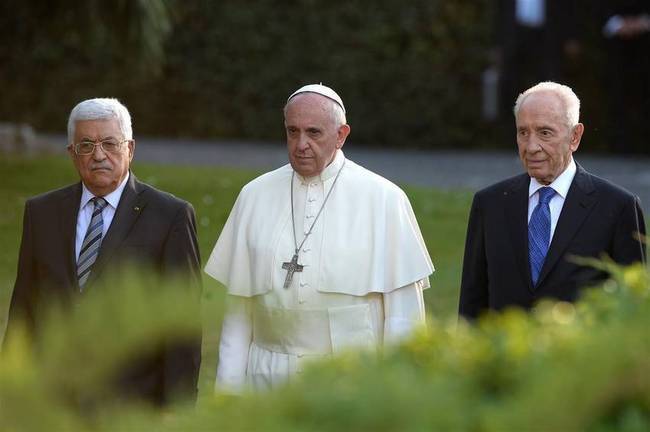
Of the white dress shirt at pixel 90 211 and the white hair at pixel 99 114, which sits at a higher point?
the white hair at pixel 99 114

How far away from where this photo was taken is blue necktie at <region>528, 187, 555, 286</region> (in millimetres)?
4863

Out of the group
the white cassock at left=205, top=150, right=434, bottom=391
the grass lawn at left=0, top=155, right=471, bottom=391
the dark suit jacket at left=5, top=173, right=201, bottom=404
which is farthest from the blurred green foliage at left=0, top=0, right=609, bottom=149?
the dark suit jacket at left=5, top=173, right=201, bottom=404

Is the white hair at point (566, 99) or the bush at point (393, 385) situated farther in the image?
the white hair at point (566, 99)

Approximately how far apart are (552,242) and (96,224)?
1.55 metres

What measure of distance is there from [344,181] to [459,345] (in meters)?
2.81

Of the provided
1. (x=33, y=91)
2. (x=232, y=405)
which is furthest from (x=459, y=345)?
(x=33, y=91)

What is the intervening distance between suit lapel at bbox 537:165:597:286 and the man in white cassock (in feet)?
1.45

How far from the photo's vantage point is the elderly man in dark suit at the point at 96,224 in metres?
4.70

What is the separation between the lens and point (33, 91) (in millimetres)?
23781

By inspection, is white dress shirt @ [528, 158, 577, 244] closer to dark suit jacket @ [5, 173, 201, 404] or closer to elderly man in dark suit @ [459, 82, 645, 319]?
elderly man in dark suit @ [459, 82, 645, 319]

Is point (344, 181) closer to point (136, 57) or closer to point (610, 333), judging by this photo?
point (610, 333)

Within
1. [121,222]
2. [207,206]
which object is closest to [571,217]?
[121,222]

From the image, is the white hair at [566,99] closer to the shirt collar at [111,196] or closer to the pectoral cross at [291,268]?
the pectoral cross at [291,268]

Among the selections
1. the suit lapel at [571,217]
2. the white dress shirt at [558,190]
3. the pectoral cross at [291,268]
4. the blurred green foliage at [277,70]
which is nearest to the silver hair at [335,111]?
the pectoral cross at [291,268]
